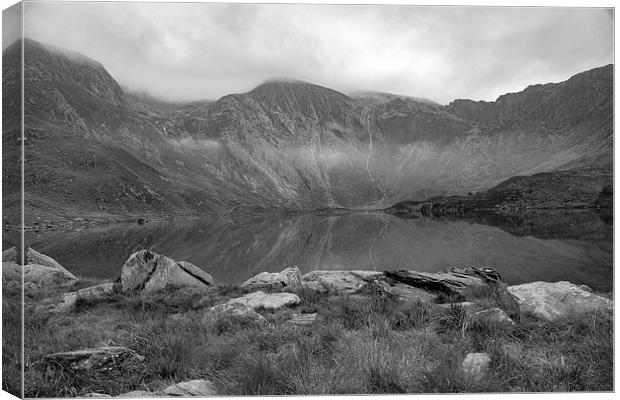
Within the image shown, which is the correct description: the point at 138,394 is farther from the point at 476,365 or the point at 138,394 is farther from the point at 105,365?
the point at 476,365

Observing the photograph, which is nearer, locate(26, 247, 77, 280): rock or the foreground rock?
the foreground rock

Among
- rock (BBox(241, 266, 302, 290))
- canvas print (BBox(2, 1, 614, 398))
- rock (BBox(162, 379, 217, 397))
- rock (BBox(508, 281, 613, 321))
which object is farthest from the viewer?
rock (BBox(241, 266, 302, 290))

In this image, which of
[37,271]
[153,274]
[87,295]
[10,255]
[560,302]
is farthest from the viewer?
[153,274]

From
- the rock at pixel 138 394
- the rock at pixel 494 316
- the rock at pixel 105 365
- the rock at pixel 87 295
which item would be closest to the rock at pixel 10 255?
the rock at pixel 105 365

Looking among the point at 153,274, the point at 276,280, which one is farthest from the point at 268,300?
the point at 153,274

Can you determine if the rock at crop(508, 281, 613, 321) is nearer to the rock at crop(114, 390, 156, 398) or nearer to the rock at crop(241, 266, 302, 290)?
the rock at crop(241, 266, 302, 290)

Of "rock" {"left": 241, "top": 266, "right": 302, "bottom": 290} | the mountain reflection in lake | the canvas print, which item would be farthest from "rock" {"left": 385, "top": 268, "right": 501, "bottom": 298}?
"rock" {"left": 241, "top": 266, "right": 302, "bottom": 290}

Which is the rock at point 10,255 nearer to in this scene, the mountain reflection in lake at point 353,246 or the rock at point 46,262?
the rock at point 46,262

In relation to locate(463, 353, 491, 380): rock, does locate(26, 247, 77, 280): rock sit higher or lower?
higher
